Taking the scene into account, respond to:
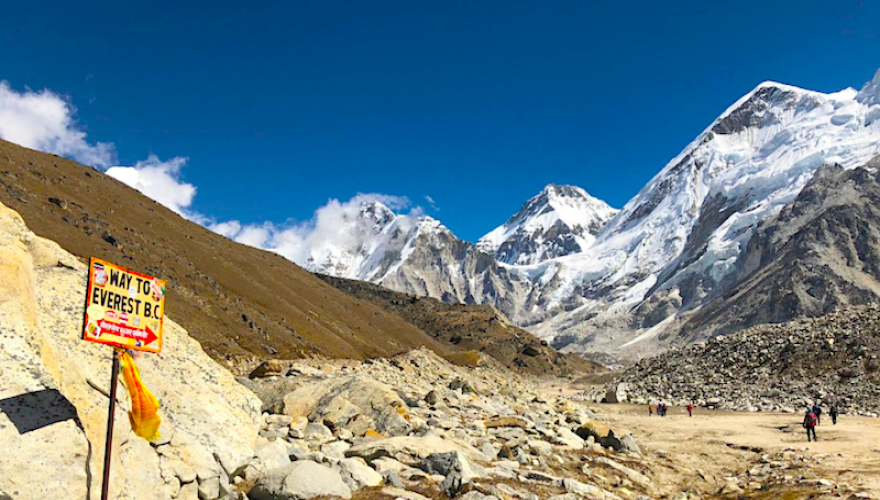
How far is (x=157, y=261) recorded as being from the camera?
112 m

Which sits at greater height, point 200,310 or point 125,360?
point 200,310

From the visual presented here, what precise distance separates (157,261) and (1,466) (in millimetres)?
114625

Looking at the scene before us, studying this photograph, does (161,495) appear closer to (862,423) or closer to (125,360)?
(125,360)

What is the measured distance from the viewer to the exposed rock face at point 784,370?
48.0 meters

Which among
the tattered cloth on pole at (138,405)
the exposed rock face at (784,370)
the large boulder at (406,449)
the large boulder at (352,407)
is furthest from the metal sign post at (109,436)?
the exposed rock face at (784,370)

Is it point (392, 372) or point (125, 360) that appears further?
point (392, 372)

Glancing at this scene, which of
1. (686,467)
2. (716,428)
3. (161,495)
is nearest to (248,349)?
(716,428)

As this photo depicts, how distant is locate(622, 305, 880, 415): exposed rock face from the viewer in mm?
47969

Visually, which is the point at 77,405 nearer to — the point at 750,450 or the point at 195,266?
the point at 750,450

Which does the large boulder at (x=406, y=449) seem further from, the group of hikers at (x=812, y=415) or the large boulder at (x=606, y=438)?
the group of hikers at (x=812, y=415)

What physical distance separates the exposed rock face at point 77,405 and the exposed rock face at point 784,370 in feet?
154

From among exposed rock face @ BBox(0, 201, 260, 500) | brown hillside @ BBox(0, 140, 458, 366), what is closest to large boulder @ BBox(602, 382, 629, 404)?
brown hillside @ BBox(0, 140, 458, 366)

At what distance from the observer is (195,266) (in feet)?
406

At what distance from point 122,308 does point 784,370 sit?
60.6m
